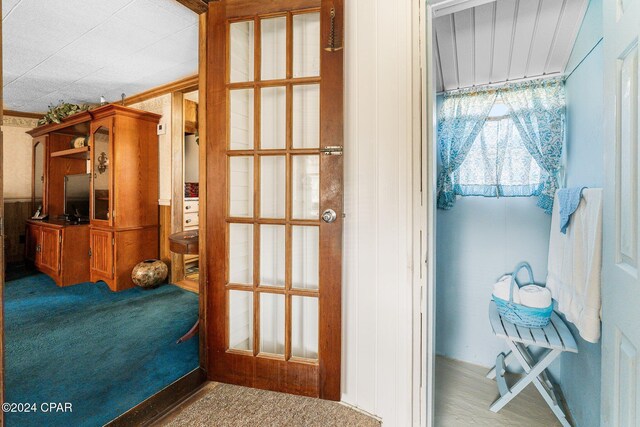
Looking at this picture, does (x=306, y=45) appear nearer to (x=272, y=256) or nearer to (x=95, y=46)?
(x=272, y=256)

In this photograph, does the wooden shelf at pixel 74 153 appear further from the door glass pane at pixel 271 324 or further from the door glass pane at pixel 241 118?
the door glass pane at pixel 271 324

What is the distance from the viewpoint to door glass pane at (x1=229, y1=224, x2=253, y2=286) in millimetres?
1613

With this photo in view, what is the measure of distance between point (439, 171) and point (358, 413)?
5.71ft

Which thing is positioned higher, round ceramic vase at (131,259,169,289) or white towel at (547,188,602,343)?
white towel at (547,188,602,343)

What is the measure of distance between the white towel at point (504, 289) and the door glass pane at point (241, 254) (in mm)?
1667

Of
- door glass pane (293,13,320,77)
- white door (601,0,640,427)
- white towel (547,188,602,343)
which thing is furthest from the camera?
door glass pane (293,13,320,77)

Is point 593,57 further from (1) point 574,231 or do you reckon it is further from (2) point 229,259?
(2) point 229,259

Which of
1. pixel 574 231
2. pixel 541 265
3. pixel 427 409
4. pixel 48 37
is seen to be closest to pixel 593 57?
pixel 574 231

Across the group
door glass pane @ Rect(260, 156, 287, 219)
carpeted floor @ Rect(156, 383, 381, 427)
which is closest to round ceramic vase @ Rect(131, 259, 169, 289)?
carpeted floor @ Rect(156, 383, 381, 427)

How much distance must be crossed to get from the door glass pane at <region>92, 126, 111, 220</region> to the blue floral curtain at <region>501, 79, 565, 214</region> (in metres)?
4.21

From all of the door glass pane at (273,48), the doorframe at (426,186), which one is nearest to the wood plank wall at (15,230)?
the door glass pane at (273,48)

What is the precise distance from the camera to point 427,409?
1.33 meters

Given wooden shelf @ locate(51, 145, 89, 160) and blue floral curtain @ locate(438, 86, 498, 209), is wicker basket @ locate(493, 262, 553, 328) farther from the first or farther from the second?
wooden shelf @ locate(51, 145, 89, 160)

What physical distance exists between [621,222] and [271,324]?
1545 millimetres
